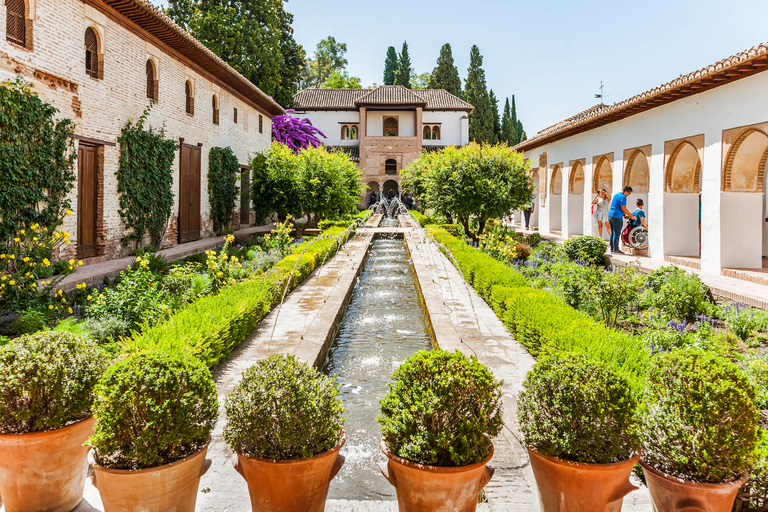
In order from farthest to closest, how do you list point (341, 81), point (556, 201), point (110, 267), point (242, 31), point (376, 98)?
1. point (341, 81)
2. point (376, 98)
3. point (242, 31)
4. point (556, 201)
5. point (110, 267)

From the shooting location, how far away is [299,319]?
6.53 m

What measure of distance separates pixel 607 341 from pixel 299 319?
11.9 feet

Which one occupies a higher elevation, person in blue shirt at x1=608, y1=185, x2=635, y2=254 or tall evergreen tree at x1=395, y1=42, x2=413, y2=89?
tall evergreen tree at x1=395, y1=42, x2=413, y2=89

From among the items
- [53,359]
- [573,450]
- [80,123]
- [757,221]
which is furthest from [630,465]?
[80,123]

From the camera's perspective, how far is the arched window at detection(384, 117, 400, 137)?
134ft

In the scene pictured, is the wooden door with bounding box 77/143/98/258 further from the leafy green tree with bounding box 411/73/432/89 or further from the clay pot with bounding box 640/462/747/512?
the leafy green tree with bounding box 411/73/432/89

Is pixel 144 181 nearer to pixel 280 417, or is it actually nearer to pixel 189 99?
pixel 189 99

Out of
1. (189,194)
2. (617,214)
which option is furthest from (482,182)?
(189,194)

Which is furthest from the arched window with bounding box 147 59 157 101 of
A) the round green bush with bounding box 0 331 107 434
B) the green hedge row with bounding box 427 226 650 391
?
the round green bush with bounding box 0 331 107 434

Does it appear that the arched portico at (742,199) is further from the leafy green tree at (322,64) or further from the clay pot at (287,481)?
the leafy green tree at (322,64)

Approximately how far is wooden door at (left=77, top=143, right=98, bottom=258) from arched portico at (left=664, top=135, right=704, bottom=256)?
1123 centimetres

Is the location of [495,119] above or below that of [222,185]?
above

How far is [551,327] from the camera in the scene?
4.71 meters

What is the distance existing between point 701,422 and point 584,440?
1.54 ft
